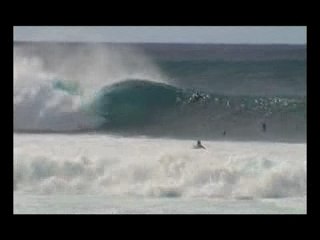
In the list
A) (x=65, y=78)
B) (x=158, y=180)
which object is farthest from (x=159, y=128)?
(x=65, y=78)

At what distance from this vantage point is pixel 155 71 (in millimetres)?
4559

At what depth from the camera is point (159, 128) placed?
14.9 feet

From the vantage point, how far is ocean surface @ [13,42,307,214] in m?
4.43

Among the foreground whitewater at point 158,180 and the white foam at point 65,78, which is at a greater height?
the white foam at point 65,78

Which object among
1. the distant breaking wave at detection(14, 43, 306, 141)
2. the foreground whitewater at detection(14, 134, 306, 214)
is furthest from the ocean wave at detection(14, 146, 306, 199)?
the distant breaking wave at detection(14, 43, 306, 141)

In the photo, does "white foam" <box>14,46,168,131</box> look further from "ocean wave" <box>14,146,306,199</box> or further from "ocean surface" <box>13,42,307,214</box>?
"ocean wave" <box>14,146,306,199</box>

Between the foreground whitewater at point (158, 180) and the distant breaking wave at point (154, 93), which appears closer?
the foreground whitewater at point (158, 180)

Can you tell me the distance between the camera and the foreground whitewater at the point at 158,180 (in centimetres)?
441

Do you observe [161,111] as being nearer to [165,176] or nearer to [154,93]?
[154,93]

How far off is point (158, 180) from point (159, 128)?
34 centimetres

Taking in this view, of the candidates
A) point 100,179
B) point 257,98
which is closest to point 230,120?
point 257,98

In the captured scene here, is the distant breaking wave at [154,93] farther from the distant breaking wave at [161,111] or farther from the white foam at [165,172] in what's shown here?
the white foam at [165,172]

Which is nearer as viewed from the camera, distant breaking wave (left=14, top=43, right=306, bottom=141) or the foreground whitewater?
the foreground whitewater

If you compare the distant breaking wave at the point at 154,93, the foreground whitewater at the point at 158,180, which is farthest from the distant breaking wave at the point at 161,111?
the foreground whitewater at the point at 158,180
